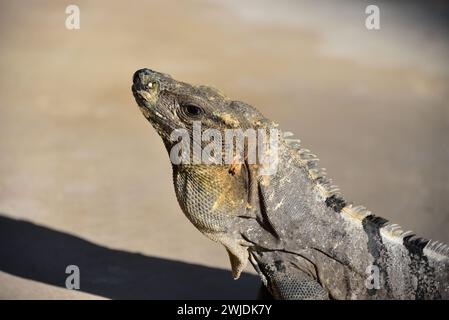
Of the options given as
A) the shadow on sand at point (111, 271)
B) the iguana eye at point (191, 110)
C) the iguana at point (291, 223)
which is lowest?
the shadow on sand at point (111, 271)

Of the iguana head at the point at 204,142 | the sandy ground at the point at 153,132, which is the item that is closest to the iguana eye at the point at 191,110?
the iguana head at the point at 204,142

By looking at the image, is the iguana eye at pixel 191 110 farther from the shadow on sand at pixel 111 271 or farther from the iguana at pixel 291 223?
the shadow on sand at pixel 111 271

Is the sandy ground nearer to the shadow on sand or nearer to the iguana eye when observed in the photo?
the shadow on sand

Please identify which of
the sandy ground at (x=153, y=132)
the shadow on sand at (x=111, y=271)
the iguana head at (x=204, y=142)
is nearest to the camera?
the iguana head at (x=204, y=142)

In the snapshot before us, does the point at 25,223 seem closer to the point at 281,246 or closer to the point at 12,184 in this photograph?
the point at 12,184

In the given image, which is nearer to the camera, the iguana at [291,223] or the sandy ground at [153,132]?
the iguana at [291,223]

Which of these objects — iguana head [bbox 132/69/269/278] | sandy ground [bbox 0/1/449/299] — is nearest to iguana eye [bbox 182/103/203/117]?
iguana head [bbox 132/69/269/278]
